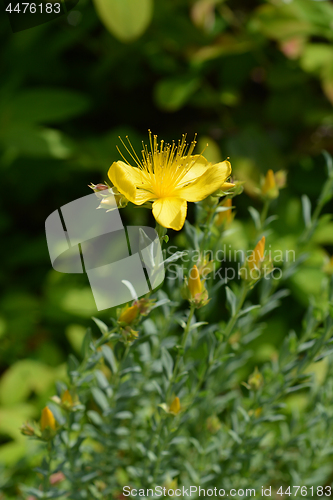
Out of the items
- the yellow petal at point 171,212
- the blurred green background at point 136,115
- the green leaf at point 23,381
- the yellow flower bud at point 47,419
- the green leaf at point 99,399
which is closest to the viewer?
the yellow petal at point 171,212

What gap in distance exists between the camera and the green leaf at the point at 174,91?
1.12 m

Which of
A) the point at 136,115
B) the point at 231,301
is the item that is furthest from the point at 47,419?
the point at 136,115

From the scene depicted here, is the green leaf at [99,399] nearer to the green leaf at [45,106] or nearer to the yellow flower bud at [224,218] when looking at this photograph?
the yellow flower bud at [224,218]

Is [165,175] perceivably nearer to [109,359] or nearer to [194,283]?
[194,283]

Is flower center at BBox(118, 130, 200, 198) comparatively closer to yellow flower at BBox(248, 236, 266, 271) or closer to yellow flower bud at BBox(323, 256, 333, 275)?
yellow flower at BBox(248, 236, 266, 271)

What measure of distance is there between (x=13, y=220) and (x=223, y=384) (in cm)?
96

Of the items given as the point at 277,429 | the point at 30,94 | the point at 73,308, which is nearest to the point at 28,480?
the point at 73,308

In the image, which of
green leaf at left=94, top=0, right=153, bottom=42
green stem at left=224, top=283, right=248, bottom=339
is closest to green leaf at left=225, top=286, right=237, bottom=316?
green stem at left=224, top=283, right=248, bottom=339

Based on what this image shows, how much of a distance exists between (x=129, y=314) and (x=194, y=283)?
2.5 inches

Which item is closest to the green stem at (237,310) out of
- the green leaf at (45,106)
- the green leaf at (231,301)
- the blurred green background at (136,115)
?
the green leaf at (231,301)

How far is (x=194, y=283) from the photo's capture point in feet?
1.24

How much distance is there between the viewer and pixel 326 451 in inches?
24.5

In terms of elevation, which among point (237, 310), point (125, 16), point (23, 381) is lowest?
point (23, 381)

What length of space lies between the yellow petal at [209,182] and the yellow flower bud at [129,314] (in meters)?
0.11
